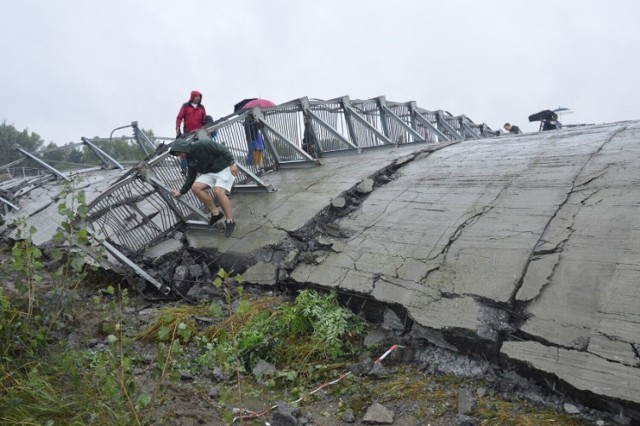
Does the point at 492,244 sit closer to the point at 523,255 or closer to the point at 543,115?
the point at 523,255

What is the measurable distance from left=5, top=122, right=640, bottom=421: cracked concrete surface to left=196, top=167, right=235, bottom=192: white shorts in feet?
1.76

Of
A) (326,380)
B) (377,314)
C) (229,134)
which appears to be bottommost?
(326,380)

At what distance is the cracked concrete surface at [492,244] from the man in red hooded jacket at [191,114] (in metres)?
1.74

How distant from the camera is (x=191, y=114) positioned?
7.80m

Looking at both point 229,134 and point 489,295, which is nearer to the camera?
point 489,295

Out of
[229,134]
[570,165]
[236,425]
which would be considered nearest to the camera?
[236,425]

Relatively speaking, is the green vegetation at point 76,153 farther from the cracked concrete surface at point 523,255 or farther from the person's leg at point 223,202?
the cracked concrete surface at point 523,255

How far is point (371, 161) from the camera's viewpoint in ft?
23.8

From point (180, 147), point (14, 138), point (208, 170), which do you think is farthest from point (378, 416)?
point (14, 138)

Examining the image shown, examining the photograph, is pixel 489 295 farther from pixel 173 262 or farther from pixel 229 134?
pixel 229 134

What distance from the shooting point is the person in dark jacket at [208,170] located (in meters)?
5.89

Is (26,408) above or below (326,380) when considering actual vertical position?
above

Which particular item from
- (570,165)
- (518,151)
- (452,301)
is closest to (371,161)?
(518,151)

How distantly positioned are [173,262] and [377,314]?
296 centimetres
